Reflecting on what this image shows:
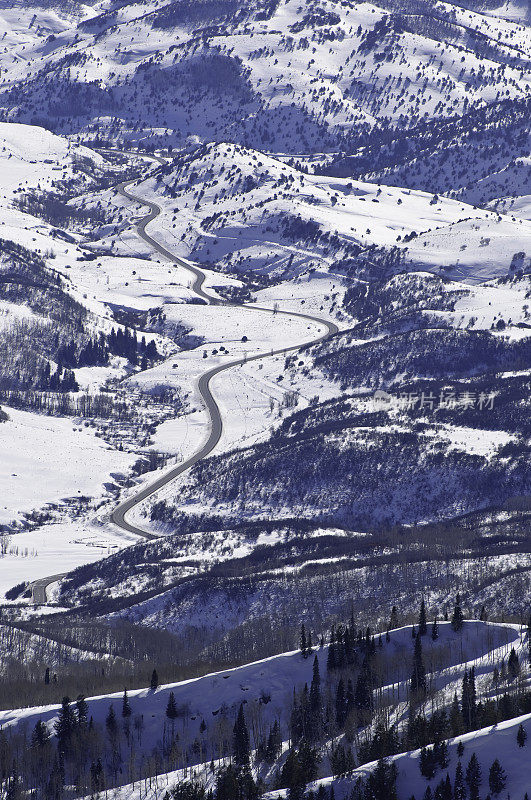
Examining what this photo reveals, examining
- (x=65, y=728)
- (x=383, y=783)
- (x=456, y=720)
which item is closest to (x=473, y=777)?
(x=383, y=783)

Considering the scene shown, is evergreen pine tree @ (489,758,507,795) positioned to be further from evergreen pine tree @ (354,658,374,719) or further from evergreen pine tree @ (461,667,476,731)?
evergreen pine tree @ (354,658,374,719)

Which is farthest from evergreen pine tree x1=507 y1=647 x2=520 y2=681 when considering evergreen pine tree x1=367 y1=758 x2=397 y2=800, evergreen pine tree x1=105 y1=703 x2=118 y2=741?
evergreen pine tree x1=105 y1=703 x2=118 y2=741

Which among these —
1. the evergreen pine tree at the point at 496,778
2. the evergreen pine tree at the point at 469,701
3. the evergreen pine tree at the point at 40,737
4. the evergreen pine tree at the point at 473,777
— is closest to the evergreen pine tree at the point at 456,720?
the evergreen pine tree at the point at 469,701

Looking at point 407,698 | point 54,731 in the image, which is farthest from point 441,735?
point 54,731

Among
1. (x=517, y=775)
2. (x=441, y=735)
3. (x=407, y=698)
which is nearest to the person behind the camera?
(x=517, y=775)

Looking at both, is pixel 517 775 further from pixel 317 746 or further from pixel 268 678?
pixel 268 678

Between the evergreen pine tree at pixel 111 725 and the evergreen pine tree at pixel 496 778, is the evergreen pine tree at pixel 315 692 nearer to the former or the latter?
the evergreen pine tree at pixel 111 725

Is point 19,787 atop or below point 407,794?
below

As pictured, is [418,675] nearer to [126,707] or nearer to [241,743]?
[241,743]
